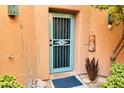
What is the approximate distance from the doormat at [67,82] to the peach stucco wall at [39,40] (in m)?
0.24

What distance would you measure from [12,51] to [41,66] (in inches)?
32.7

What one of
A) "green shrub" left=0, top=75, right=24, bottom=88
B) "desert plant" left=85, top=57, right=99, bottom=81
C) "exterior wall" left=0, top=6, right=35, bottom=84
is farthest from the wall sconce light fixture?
"desert plant" left=85, top=57, right=99, bottom=81

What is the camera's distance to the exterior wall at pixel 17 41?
11.7 feet

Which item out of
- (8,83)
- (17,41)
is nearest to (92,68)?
(17,41)

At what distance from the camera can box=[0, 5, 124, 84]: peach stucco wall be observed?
3656 mm

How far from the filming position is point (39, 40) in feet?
13.8

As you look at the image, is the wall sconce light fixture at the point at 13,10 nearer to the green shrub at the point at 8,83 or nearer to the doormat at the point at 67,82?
the doormat at the point at 67,82

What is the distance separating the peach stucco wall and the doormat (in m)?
0.24

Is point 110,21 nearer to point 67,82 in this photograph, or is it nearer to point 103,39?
point 103,39

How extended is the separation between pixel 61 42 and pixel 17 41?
133 centimetres

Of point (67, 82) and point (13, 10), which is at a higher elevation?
point (13, 10)

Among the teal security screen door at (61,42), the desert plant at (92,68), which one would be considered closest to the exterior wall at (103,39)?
the desert plant at (92,68)
